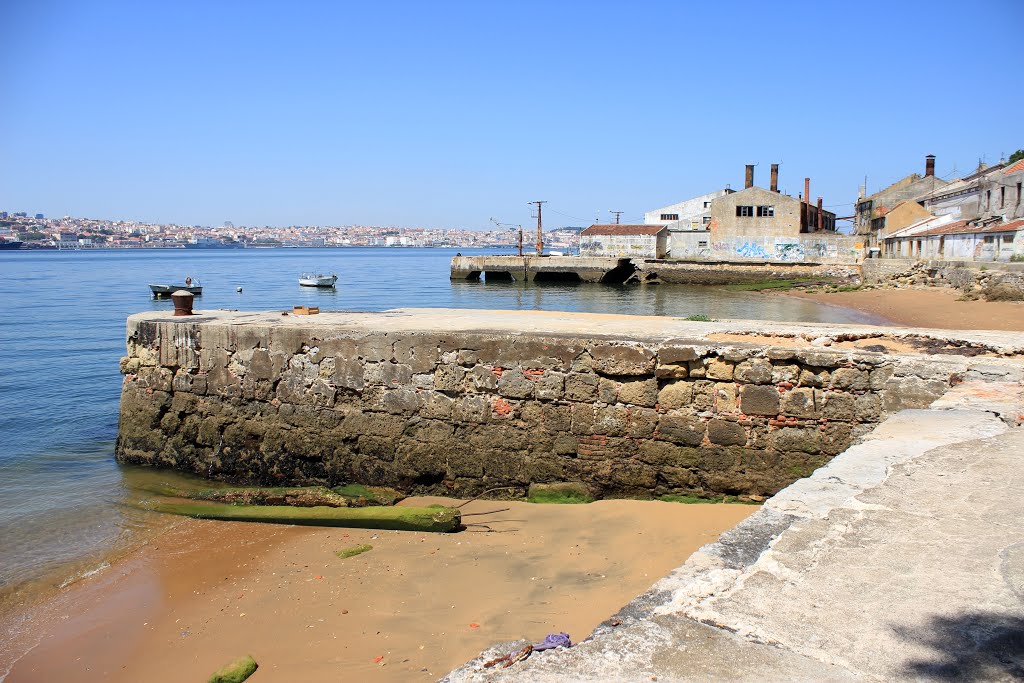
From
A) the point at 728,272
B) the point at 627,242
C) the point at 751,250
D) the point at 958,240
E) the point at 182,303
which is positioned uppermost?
the point at 627,242

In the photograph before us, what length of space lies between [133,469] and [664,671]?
8.90 meters

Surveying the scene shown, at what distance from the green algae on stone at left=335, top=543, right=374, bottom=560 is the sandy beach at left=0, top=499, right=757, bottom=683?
7 centimetres

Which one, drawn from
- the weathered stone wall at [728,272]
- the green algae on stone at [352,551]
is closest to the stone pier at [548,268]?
the weathered stone wall at [728,272]

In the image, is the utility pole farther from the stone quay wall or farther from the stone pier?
the stone quay wall

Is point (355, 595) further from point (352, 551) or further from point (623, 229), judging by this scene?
point (623, 229)

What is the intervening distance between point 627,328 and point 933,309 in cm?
Result: 2340

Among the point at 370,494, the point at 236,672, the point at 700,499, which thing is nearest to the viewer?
the point at 236,672

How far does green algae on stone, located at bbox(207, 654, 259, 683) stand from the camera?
4.98 meters

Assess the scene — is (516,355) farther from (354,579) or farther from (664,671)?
(664,671)

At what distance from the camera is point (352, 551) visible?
268 inches

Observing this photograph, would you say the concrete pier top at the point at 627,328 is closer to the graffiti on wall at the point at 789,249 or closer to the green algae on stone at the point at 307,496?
the green algae on stone at the point at 307,496

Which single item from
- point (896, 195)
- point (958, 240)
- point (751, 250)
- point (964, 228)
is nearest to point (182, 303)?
point (958, 240)

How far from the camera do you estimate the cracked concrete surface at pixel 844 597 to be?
244 cm

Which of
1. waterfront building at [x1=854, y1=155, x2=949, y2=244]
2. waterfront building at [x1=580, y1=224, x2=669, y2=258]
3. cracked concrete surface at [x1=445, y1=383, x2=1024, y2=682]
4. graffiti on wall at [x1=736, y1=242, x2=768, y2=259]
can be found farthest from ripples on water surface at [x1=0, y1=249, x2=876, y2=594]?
waterfront building at [x1=854, y1=155, x2=949, y2=244]
